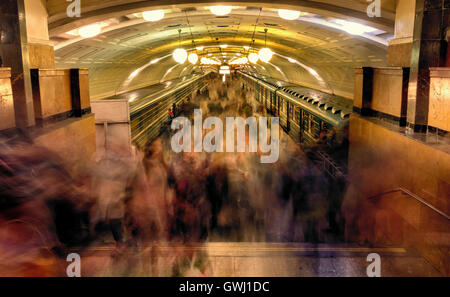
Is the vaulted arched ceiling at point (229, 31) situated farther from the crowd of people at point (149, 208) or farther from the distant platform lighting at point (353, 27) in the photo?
the crowd of people at point (149, 208)

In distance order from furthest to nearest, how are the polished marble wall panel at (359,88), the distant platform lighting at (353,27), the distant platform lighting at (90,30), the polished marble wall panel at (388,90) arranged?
the distant platform lighting at (90,30)
the distant platform lighting at (353,27)
the polished marble wall panel at (359,88)
the polished marble wall panel at (388,90)

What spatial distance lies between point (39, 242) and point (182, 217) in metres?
2.47

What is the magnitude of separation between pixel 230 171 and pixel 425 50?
17.2 feet

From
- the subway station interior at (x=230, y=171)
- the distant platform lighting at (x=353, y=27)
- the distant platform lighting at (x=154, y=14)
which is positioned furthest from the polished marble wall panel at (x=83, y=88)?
the distant platform lighting at (x=353, y=27)

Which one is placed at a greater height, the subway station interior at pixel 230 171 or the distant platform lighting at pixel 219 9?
the distant platform lighting at pixel 219 9

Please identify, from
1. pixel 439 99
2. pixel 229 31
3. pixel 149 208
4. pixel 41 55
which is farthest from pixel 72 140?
pixel 229 31

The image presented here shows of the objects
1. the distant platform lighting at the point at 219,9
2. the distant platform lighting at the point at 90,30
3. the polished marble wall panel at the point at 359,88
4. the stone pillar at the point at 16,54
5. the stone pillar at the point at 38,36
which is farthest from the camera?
the distant platform lighting at the point at 90,30

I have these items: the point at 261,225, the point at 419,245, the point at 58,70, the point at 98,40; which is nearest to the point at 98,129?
the point at 98,40

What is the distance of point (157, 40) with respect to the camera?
1339cm

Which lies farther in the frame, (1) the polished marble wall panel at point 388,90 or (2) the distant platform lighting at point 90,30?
(2) the distant platform lighting at point 90,30

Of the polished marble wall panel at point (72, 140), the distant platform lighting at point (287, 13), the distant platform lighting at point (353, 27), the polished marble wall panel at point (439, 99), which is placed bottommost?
the polished marble wall panel at point (72, 140)

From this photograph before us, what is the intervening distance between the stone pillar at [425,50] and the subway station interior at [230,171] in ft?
0.06

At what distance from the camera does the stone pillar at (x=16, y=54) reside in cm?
518
